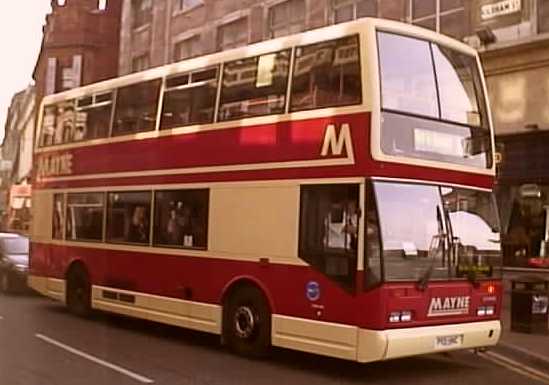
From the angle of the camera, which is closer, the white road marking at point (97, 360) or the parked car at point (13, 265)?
the white road marking at point (97, 360)

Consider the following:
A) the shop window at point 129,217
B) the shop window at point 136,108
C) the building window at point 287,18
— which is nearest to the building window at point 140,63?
the building window at point 287,18

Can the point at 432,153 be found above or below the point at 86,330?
above

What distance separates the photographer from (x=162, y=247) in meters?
12.6

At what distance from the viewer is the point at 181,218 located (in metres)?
12.3

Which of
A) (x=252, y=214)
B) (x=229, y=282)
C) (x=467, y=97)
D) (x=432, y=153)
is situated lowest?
(x=229, y=282)

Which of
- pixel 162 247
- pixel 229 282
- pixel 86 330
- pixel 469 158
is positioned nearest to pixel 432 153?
pixel 469 158

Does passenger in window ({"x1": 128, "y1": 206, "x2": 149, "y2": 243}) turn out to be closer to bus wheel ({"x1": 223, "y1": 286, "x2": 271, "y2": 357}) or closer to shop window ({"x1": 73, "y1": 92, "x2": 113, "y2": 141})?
shop window ({"x1": 73, "y1": 92, "x2": 113, "y2": 141})

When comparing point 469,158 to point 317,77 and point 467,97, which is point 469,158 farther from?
point 317,77

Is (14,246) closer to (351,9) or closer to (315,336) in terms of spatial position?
(351,9)

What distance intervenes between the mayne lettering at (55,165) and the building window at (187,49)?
14.4m

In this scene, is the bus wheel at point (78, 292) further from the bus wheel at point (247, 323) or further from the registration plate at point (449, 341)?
the registration plate at point (449, 341)

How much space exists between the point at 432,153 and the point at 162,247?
468 centimetres

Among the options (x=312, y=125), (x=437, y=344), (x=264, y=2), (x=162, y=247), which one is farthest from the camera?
(x=264, y=2)

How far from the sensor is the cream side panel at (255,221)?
1041 cm
